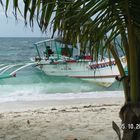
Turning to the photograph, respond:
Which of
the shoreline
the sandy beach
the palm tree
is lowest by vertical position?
the shoreline

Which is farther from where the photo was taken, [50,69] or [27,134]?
[50,69]

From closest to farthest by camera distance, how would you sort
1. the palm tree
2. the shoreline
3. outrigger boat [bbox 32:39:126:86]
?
the palm tree, the shoreline, outrigger boat [bbox 32:39:126:86]

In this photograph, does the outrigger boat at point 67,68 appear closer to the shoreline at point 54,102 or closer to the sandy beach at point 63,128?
the shoreline at point 54,102

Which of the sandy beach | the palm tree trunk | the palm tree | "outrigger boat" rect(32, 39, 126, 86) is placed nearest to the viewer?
the palm tree

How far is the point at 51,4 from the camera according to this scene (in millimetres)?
2859

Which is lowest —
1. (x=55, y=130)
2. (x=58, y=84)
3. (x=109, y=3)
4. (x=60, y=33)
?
(x=58, y=84)

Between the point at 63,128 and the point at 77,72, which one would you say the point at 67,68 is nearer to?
the point at 77,72

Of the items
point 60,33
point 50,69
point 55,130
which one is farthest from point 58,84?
point 60,33

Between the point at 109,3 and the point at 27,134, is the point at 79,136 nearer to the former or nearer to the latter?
the point at 27,134

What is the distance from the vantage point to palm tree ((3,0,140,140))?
271cm

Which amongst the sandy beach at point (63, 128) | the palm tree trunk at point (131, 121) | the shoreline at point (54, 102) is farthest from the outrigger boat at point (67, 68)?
the palm tree trunk at point (131, 121)

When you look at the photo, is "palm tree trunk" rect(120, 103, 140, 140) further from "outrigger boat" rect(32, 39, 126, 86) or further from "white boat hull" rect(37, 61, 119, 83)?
"white boat hull" rect(37, 61, 119, 83)

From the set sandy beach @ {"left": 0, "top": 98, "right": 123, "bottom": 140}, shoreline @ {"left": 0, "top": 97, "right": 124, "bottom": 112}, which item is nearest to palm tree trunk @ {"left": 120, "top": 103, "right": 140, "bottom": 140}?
sandy beach @ {"left": 0, "top": 98, "right": 123, "bottom": 140}

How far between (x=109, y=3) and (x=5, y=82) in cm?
1971
